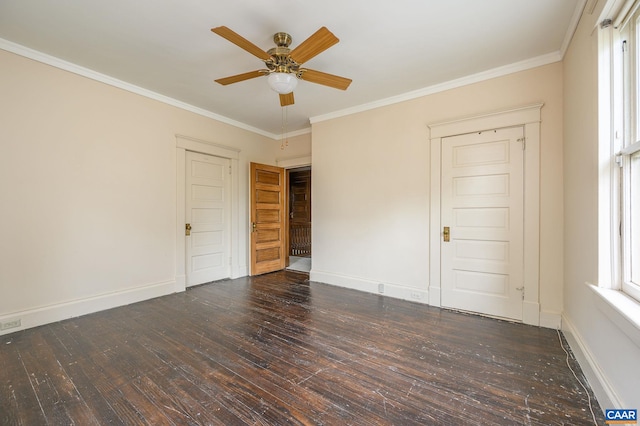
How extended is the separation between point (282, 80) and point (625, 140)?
8.05 ft

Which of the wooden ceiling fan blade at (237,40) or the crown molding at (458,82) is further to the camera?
the crown molding at (458,82)

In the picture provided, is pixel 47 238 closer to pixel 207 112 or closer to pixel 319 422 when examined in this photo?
pixel 207 112

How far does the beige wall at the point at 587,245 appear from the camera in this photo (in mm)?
1423

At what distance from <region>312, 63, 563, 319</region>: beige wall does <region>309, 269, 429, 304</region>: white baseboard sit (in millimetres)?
22

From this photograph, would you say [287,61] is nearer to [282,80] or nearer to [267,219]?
[282,80]

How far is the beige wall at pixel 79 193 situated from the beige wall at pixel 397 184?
7.85 ft

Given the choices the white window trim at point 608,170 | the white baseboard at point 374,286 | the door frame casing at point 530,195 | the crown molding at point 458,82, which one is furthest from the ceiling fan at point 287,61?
the white baseboard at point 374,286

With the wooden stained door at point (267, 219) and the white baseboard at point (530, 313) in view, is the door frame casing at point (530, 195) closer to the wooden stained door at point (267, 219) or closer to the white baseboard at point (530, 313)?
the white baseboard at point (530, 313)

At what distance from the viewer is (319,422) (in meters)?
1.49

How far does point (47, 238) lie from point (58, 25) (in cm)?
210

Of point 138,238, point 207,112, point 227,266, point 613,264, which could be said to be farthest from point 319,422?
point 207,112

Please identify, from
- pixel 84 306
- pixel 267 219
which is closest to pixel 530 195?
Result: pixel 267 219

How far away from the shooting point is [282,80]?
235 cm

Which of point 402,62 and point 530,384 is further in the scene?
point 402,62
